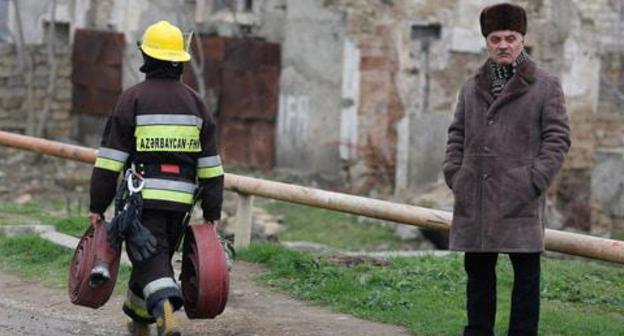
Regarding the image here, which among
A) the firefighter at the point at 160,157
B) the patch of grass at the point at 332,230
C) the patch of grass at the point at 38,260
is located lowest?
the patch of grass at the point at 332,230

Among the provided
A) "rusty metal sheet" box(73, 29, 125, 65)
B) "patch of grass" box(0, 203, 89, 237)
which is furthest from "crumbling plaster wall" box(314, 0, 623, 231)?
"patch of grass" box(0, 203, 89, 237)

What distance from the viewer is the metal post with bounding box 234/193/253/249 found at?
9820 mm

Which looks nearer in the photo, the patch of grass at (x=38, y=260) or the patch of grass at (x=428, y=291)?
the patch of grass at (x=428, y=291)

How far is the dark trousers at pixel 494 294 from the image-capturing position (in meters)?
6.61

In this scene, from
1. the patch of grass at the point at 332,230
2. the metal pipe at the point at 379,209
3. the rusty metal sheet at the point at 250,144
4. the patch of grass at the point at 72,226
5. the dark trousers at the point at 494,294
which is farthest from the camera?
the rusty metal sheet at the point at 250,144

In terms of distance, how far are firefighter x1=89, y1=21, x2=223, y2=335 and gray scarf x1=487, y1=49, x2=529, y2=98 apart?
1434mm

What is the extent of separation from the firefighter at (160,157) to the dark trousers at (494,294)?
4.51 ft

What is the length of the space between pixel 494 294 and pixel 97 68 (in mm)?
16098

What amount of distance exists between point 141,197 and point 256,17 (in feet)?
49.9

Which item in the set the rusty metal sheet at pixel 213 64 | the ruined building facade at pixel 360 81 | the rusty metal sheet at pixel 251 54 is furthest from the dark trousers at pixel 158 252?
the rusty metal sheet at pixel 213 64

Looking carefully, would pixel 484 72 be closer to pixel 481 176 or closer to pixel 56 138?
pixel 481 176

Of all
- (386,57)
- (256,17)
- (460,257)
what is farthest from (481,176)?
(256,17)

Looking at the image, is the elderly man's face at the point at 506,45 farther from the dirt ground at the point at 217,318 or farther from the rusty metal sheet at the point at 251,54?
the rusty metal sheet at the point at 251,54

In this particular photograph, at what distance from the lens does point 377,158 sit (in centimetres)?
2064
